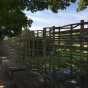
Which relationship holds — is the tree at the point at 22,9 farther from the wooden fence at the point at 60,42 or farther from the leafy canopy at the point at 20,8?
the wooden fence at the point at 60,42

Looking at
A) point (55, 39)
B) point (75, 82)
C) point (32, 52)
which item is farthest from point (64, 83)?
point (32, 52)

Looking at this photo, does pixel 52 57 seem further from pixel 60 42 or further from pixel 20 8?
pixel 20 8

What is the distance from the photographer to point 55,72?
1019 cm

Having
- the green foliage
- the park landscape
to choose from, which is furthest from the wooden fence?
the green foliage

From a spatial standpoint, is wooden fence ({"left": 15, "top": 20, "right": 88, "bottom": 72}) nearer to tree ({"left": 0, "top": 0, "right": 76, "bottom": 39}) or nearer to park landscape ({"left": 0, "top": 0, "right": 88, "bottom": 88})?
park landscape ({"left": 0, "top": 0, "right": 88, "bottom": 88})

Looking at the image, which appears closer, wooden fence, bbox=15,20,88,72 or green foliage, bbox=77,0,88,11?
wooden fence, bbox=15,20,88,72

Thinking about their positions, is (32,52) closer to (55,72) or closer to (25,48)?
(25,48)

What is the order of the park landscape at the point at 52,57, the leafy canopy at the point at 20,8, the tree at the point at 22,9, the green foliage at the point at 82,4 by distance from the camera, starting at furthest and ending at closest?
the green foliage at the point at 82,4, the tree at the point at 22,9, the leafy canopy at the point at 20,8, the park landscape at the point at 52,57

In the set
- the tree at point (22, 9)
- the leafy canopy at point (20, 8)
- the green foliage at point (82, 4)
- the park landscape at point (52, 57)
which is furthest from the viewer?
the green foliage at point (82, 4)

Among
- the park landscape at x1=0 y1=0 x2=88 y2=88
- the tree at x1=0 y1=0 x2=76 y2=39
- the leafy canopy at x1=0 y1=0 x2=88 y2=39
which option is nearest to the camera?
the park landscape at x1=0 y1=0 x2=88 y2=88

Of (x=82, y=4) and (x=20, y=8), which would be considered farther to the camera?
(x=20, y=8)

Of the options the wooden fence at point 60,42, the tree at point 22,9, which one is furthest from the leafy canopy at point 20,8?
the wooden fence at point 60,42

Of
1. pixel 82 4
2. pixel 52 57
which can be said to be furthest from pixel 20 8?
pixel 52 57

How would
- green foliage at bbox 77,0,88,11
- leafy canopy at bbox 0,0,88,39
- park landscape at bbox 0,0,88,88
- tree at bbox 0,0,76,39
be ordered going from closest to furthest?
1. park landscape at bbox 0,0,88,88
2. leafy canopy at bbox 0,0,88,39
3. tree at bbox 0,0,76,39
4. green foliage at bbox 77,0,88,11
